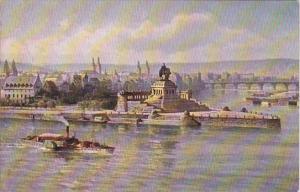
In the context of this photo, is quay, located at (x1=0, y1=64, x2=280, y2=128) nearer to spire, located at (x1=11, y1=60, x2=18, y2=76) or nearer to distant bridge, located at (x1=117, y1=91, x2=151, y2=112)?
distant bridge, located at (x1=117, y1=91, x2=151, y2=112)

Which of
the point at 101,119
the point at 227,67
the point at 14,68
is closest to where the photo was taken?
the point at 14,68

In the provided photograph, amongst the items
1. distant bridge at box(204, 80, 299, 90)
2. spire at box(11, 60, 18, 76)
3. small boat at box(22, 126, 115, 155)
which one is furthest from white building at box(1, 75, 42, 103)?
distant bridge at box(204, 80, 299, 90)

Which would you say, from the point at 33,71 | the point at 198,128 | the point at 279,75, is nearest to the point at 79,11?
the point at 33,71

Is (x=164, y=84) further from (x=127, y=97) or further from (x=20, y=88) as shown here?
(x=20, y=88)

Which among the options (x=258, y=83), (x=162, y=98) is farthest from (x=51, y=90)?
(x=258, y=83)

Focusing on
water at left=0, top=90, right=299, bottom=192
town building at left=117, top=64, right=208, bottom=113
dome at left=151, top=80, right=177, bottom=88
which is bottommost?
water at left=0, top=90, right=299, bottom=192

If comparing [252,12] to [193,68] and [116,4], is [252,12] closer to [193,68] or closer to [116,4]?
[193,68]

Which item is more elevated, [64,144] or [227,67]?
[227,67]
